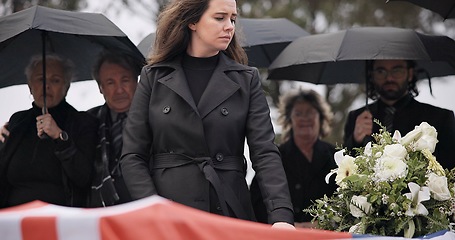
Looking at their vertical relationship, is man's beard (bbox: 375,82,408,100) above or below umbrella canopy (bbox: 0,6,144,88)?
below

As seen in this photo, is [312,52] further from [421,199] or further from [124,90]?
[421,199]

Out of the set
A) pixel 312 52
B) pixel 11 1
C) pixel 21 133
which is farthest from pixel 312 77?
pixel 11 1

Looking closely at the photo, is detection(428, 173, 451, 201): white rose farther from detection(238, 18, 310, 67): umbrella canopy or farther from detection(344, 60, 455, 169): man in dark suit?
detection(238, 18, 310, 67): umbrella canopy

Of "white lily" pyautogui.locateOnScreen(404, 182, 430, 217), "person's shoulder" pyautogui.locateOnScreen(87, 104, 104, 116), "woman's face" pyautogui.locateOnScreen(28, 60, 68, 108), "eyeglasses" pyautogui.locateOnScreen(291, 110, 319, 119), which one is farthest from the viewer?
"eyeglasses" pyautogui.locateOnScreen(291, 110, 319, 119)

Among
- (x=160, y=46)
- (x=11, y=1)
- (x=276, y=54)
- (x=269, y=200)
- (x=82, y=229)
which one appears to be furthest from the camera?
(x=11, y=1)

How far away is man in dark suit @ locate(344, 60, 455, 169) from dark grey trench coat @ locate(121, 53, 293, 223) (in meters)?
2.43

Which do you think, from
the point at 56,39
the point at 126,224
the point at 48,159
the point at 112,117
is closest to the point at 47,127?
the point at 48,159

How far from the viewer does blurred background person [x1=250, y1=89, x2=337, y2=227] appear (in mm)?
9094

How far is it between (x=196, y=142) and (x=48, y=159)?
208 cm

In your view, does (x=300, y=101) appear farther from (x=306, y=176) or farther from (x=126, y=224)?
(x=126, y=224)

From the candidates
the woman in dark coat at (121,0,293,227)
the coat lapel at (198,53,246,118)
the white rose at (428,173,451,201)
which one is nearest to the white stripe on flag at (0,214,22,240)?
the woman in dark coat at (121,0,293,227)

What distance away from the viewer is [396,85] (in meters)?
8.39

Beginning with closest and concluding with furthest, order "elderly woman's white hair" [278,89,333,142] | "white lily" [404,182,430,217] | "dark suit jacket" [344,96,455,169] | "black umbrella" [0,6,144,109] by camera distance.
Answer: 1. "white lily" [404,182,430,217]
2. "black umbrella" [0,6,144,109]
3. "dark suit jacket" [344,96,455,169]
4. "elderly woman's white hair" [278,89,333,142]

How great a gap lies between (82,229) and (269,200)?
5.56ft
